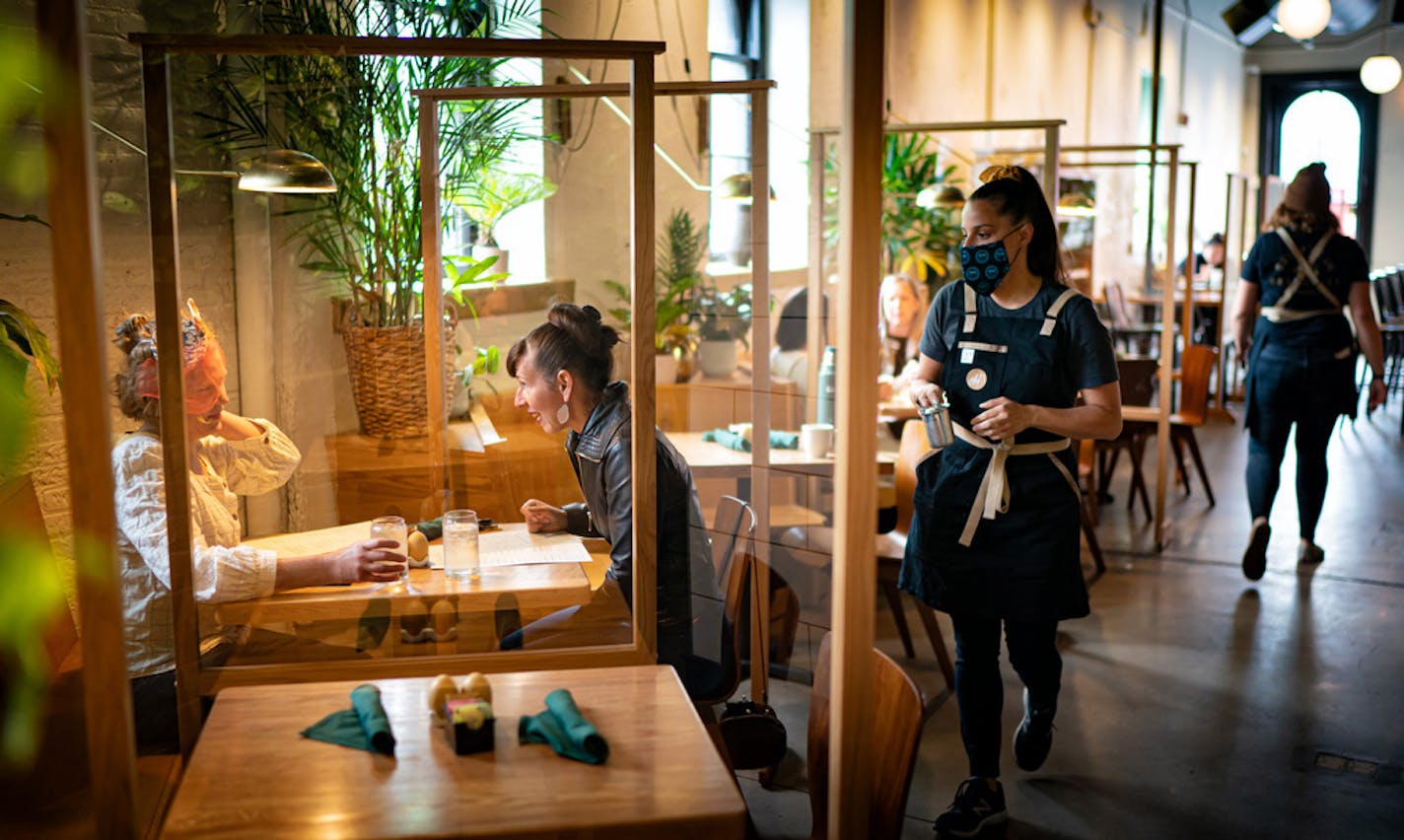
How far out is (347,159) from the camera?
8.92 ft

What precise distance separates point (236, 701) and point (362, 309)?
0.96m

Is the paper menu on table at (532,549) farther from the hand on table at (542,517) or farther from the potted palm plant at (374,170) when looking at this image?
the potted palm plant at (374,170)

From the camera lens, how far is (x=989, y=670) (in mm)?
2943

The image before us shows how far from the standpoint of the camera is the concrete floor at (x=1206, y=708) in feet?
10.5

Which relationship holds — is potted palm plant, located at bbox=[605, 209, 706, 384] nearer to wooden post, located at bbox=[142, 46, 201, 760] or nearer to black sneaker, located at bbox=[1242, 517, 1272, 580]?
wooden post, located at bbox=[142, 46, 201, 760]

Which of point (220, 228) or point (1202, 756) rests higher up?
point (220, 228)

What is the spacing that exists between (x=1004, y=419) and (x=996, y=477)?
0.48 feet

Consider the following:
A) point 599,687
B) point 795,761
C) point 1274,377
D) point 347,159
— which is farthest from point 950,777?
point 1274,377

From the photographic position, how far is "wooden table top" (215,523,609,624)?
245 centimetres

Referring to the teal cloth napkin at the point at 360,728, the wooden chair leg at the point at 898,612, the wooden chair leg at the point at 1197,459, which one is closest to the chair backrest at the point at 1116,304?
the wooden chair leg at the point at 1197,459

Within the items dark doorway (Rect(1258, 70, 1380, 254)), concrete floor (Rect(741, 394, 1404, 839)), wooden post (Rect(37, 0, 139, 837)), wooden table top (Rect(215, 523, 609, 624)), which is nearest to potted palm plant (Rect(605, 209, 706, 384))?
concrete floor (Rect(741, 394, 1404, 839))

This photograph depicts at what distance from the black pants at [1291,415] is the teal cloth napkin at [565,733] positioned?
401 cm

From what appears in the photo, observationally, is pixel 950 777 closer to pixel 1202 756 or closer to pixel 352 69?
pixel 1202 756

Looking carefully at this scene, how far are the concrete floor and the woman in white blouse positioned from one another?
52.4 inches
